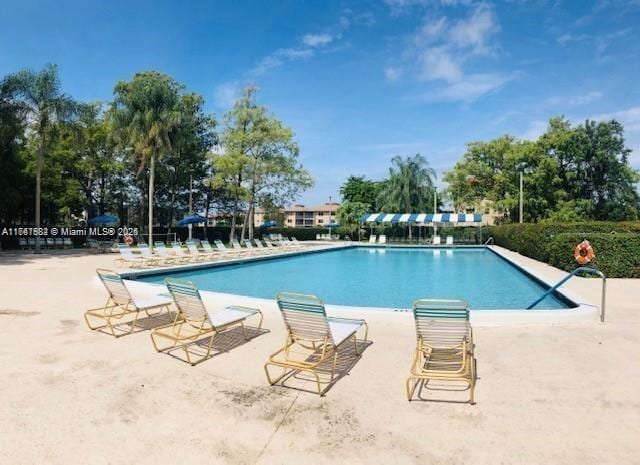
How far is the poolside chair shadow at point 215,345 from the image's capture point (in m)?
4.84

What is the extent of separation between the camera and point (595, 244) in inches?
473

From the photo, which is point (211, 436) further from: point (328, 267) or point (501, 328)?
point (328, 267)

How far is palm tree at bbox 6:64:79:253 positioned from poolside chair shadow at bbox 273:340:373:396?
2144 cm

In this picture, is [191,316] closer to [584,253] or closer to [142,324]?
[142,324]

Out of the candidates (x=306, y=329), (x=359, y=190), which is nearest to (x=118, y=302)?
(x=306, y=329)

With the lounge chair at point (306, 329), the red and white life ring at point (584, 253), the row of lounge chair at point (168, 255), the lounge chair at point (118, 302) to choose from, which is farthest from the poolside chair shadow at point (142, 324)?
the row of lounge chair at point (168, 255)

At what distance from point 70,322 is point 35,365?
6.70ft

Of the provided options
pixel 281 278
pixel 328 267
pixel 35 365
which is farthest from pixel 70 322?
pixel 328 267

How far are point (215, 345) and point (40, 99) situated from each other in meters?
21.9

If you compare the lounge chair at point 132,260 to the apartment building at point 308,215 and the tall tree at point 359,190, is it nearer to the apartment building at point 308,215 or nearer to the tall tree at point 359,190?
the tall tree at point 359,190

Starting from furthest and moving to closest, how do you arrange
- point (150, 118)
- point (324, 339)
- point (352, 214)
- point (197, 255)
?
point (352, 214) → point (150, 118) → point (197, 255) → point (324, 339)

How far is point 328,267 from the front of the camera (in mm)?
18344

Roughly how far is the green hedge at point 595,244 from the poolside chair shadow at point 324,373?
1030 centimetres

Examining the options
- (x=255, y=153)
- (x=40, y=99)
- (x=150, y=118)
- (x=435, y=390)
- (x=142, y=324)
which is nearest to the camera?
(x=435, y=390)
